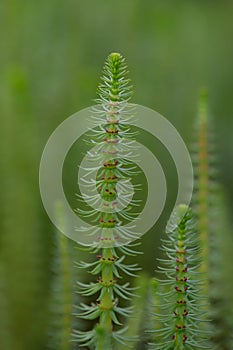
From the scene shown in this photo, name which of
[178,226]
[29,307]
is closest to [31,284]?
[29,307]

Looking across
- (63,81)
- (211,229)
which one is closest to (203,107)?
(211,229)

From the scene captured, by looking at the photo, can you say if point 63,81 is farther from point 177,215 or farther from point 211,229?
point 177,215

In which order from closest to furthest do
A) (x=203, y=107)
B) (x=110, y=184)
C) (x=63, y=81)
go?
1. (x=110, y=184)
2. (x=203, y=107)
3. (x=63, y=81)

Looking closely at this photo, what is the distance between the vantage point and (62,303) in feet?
1.38

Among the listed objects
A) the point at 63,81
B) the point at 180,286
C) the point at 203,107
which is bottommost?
the point at 180,286

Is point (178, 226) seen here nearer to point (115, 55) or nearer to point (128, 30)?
point (115, 55)

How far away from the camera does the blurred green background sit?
57 cm

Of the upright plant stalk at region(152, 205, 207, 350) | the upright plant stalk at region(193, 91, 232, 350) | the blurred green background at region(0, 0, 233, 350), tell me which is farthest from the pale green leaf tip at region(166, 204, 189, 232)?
the blurred green background at region(0, 0, 233, 350)

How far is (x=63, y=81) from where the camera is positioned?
Result: 0.82 meters

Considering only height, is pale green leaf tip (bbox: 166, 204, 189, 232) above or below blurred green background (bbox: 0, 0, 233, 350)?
below

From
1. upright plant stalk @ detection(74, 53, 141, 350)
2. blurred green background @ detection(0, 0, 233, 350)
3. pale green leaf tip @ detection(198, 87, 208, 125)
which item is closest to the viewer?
upright plant stalk @ detection(74, 53, 141, 350)

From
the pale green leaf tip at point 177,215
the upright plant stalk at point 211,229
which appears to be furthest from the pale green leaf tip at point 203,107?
the pale green leaf tip at point 177,215

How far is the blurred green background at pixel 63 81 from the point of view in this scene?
22.4 inches

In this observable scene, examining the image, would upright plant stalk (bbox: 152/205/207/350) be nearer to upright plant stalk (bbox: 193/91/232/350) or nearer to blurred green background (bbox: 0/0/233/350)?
upright plant stalk (bbox: 193/91/232/350)
